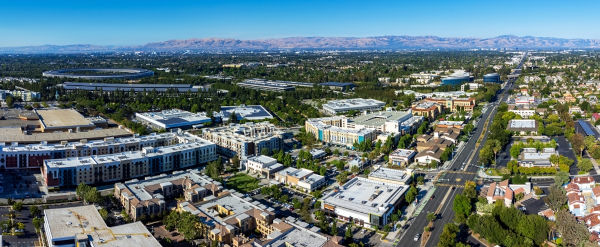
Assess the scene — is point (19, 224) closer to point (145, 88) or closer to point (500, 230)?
point (500, 230)

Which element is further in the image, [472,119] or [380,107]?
[380,107]

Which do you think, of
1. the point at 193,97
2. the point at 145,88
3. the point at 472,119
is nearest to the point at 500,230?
the point at 472,119

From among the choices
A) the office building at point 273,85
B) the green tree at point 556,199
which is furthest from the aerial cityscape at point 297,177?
the office building at point 273,85

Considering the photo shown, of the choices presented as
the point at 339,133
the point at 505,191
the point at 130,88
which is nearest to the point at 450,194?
the point at 505,191

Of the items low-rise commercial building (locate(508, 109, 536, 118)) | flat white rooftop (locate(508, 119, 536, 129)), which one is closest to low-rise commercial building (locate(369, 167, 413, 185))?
flat white rooftop (locate(508, 119, 536, 129))

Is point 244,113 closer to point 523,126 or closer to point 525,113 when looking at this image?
point 523,126

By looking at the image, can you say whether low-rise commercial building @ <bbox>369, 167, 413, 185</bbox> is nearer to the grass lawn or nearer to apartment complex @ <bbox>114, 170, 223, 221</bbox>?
the grass lawn
